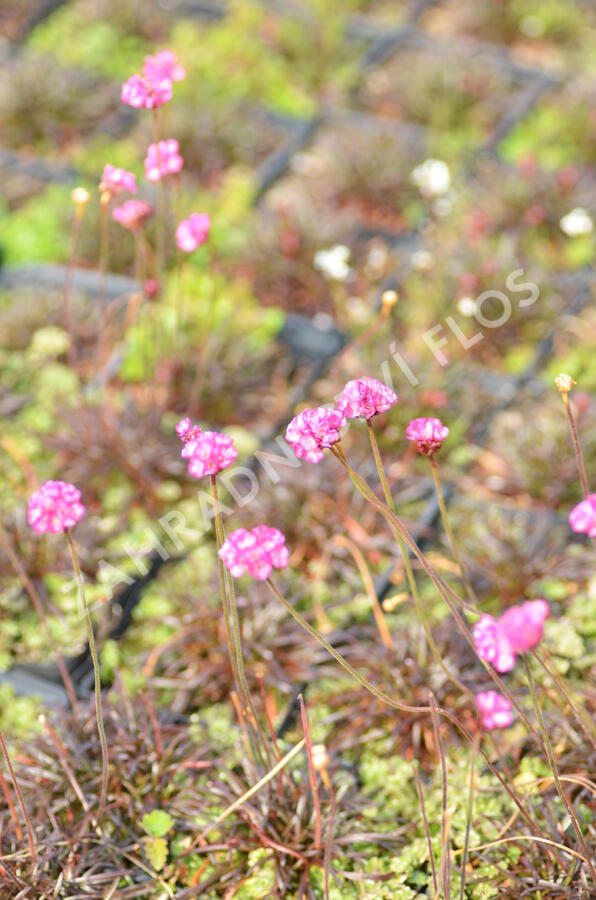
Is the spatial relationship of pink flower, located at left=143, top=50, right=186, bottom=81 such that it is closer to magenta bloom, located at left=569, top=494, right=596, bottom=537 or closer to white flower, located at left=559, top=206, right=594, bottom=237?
magenta bloom, located at left=569, top=494, right=596, bottom=537

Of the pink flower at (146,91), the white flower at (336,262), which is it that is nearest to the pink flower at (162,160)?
the pink flower at (146,91)

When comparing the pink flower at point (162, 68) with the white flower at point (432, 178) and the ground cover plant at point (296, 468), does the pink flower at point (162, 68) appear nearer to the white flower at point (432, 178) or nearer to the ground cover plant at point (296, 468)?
the ground cover plant at point (296, 468)

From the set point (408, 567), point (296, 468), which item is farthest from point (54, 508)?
point (296, 468)

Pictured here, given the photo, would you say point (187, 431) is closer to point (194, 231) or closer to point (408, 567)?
point (408, 567)

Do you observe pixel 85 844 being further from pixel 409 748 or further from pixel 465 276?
pixel 465 276

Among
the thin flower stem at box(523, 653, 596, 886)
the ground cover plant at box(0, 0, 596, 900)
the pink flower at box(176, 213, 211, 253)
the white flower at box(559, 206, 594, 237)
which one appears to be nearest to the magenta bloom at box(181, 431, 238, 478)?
the ground cover plant at box(0, 0, 596, 900)

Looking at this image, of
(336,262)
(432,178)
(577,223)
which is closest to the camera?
(336,262)
